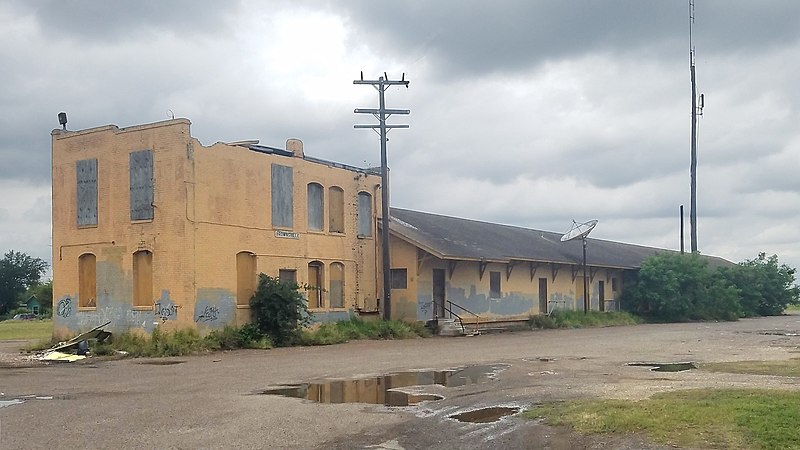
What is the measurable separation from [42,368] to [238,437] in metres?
12.2

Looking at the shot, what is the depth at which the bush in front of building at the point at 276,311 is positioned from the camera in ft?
88.0

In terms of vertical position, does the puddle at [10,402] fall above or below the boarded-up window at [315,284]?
below

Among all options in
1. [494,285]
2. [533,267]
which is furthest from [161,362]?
[533,267]

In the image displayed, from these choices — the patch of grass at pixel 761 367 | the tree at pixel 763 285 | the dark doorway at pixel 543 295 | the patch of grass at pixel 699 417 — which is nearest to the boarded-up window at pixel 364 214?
the dark doorway at pixel 543 295

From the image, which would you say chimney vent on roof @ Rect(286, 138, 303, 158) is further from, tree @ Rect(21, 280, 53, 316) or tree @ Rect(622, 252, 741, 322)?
tree @ Rect(21, 280, 53, 316)

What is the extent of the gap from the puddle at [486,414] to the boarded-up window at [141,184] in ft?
54.8

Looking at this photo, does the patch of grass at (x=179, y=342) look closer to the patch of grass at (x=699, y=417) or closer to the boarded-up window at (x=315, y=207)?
the boarded-up window at (x=315, y=207)

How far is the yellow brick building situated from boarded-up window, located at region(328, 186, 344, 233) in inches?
39.8

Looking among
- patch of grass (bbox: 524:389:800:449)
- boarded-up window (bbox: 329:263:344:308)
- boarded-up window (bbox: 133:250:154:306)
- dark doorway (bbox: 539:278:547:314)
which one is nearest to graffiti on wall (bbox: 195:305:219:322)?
boarded-up window (bbox: 133:250:154:306)

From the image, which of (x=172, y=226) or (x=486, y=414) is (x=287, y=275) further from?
(x=486, y=414)

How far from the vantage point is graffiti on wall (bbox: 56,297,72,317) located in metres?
27.7

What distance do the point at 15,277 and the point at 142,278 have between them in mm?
63200

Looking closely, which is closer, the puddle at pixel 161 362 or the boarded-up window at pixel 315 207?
the puddle at pixel 161 362

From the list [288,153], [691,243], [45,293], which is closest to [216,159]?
[288,153]
